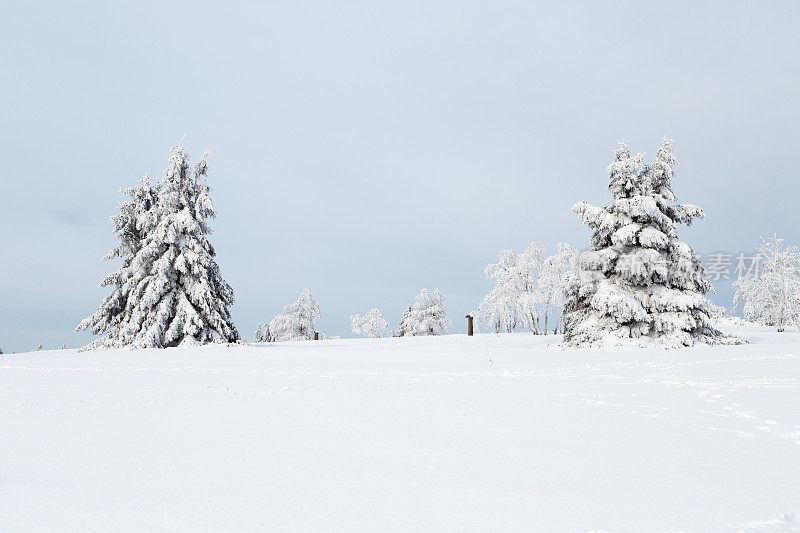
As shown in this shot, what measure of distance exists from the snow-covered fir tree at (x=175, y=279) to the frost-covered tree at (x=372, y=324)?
35.4 meters

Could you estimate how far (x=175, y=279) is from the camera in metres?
26.2

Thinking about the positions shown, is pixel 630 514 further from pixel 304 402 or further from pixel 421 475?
pixel 304 402

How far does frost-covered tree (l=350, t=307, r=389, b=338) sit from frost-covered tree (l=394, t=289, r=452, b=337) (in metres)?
6.34

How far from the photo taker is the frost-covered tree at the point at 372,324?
203ft

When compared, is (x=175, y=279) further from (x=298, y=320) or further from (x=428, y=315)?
(x=428, y=315)

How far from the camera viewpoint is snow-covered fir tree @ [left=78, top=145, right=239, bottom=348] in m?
24.9

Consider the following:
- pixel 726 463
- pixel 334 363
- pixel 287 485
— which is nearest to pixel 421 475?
pixel 287 485

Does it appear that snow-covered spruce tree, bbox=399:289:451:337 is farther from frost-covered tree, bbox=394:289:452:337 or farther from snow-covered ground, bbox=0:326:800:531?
snow-covered ground, bbox=0:326:800:531

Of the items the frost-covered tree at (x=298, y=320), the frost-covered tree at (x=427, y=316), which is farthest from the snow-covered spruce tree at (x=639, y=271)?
the frost-covered tree at (x=298, y=320)

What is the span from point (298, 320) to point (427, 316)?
13.7 m

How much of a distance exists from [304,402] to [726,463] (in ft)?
15.9

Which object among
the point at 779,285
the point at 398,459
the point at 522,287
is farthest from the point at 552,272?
the point at 398,459

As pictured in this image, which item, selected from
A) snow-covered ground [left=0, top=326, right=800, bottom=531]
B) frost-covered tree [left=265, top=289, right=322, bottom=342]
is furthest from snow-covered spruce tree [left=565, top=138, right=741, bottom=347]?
frost-covered tree [left=265, top=289, right=322, bottom=342]

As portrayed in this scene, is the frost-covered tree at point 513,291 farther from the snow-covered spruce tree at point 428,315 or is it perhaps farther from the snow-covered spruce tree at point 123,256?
the snow-covered spruce tree at point 123,256
